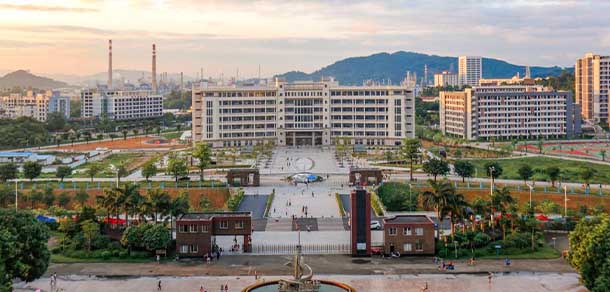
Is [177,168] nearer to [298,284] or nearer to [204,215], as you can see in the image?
[204,215]

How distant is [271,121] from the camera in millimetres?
79688

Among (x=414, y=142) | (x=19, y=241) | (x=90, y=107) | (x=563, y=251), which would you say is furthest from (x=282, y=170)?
(x=90, y=107)

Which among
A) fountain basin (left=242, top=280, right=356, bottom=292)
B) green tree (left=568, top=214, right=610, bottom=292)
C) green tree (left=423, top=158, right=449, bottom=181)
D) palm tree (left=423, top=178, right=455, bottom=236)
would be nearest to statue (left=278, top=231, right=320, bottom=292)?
fountain basin (left=242, top=280, right=356, bottom=292)

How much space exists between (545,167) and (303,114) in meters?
30.7

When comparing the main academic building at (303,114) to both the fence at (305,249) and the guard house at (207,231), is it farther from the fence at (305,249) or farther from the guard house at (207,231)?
the fence at (305,249)

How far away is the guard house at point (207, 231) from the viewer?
30766 millimetres

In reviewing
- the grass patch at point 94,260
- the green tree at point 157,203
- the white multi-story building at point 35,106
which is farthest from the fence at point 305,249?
the white multi-story building at point 35,106

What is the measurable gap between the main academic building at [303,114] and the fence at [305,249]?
4688 cm

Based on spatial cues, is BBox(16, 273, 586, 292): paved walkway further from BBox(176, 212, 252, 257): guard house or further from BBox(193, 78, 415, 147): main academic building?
BBox(193, 78, 415, 147): main academic building

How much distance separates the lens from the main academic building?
3083 inches

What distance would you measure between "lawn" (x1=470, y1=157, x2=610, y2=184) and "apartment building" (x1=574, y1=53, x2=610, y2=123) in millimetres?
48575

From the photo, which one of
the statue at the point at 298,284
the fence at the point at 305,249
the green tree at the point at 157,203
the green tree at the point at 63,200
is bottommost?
the fence at the point at 305,249

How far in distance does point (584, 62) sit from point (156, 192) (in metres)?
94.1

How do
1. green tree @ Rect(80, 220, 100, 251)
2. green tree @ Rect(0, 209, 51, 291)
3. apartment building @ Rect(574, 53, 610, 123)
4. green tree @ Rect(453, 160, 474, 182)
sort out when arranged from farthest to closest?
apartment building @ Rect(574, 53, 610, 123), green tree @ Rect(453, 160, 474, 182), green tree @ Rect(80, 220, 100, 251), green tree @ Rect(0, 209, 51, 291)
